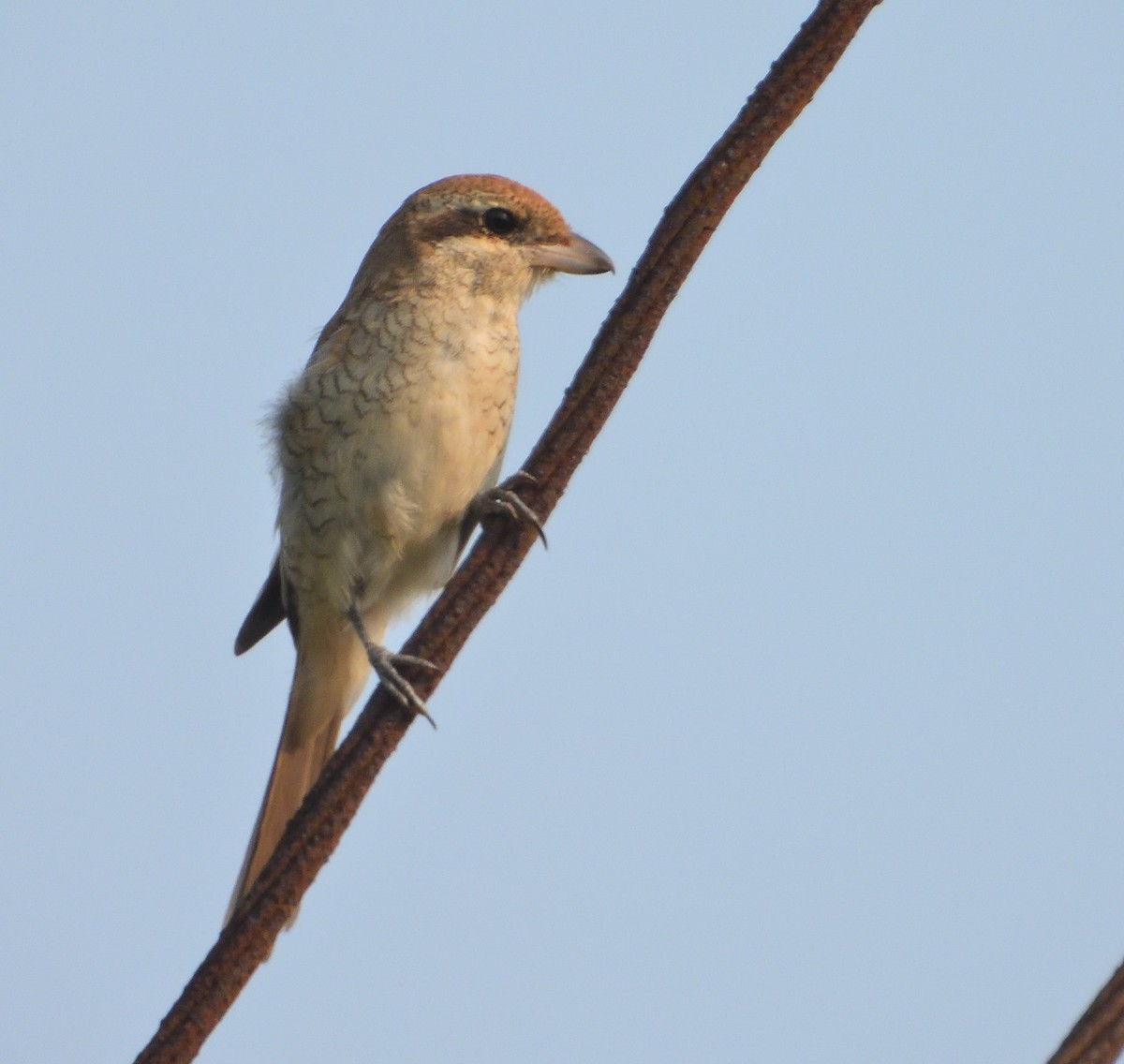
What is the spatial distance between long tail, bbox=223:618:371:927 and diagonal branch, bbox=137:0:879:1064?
5.60 feet

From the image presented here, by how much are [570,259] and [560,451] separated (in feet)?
5.09

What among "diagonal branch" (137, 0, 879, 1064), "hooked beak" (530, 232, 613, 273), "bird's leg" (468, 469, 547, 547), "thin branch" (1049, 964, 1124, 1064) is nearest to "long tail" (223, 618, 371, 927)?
"bird's leg" (468, 469, 547, 547)

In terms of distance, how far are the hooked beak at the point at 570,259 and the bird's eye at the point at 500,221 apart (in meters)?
0.08

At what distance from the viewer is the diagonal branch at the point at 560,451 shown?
5.46ft

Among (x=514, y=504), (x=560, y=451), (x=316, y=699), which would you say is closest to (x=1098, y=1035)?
(x=560, y=451)

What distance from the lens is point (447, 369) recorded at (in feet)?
10.4

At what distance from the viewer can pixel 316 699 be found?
12.1ft

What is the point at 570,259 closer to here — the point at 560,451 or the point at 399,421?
the point at 399,421

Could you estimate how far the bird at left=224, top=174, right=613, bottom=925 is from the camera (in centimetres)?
317

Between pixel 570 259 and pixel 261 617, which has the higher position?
pixel 570 259

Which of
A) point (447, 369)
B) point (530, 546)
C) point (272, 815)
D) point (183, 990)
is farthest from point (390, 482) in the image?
point (183, 990)

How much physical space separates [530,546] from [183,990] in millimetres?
709

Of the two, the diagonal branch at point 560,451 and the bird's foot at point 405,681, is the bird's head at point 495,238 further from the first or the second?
the diagonal branch at point 560,451

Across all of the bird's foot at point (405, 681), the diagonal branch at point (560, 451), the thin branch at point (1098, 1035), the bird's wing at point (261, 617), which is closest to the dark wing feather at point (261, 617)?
the bird's wing at point (261, 617)
